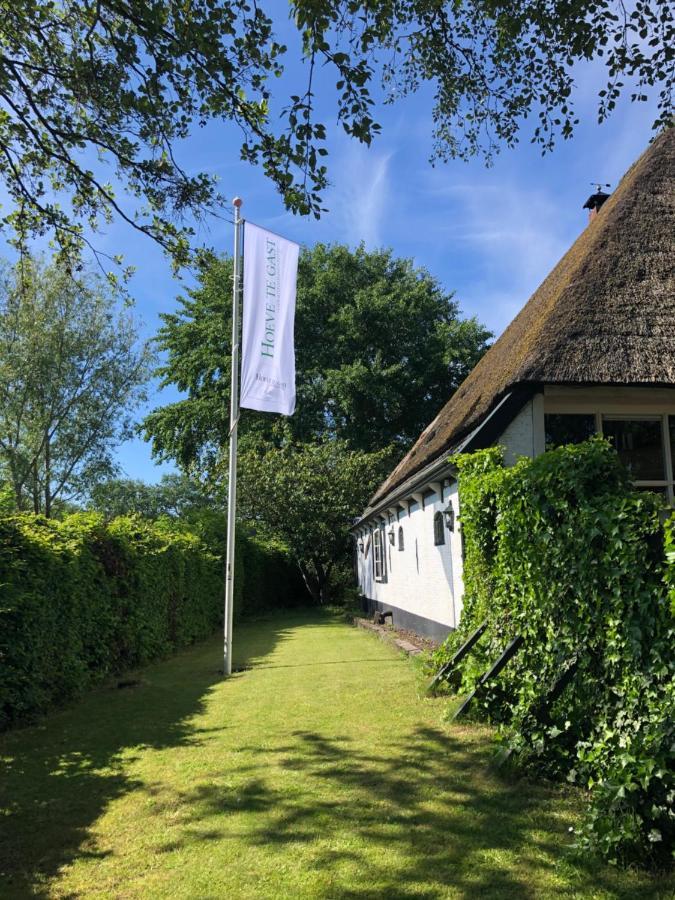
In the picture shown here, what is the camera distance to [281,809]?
4.16m

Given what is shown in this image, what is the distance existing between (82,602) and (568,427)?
658 cm

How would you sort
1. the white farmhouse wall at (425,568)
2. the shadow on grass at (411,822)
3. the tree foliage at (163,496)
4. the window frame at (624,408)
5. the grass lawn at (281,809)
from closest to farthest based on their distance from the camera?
the shadow on grass at (411,822) → the grass lawn at (281,809) → the window frame at (624,408) → the white farmhouse wall at (425,568) → the tree foliage at (163,496)

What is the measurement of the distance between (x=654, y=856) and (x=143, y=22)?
6.71 metres

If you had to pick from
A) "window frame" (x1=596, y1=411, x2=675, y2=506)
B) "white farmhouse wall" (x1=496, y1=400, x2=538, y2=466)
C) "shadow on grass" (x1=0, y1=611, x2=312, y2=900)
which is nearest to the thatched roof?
"white farmhouse wall" (x1=496, y1=400, x2=538, y2=466)

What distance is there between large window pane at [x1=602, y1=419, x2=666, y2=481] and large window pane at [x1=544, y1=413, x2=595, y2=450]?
21 cm

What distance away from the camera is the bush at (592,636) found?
3.16 meters

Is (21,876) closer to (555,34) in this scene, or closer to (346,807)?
(346,807)

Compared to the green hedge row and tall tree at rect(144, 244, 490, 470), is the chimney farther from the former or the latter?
tall tree at rect(144, 244, 490, 470)

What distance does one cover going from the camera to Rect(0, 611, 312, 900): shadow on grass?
148 inches

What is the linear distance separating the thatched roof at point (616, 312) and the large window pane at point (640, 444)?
0.82 m

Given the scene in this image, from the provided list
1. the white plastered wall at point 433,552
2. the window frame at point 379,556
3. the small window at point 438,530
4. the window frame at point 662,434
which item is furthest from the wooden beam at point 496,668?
the window frame at point 379,556

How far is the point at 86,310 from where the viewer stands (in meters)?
24.4

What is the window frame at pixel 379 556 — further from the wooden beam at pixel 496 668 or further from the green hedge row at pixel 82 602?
the wooden beam at pixel 496 668

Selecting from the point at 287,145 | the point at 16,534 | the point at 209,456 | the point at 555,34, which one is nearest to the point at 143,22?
the point at 287,145
